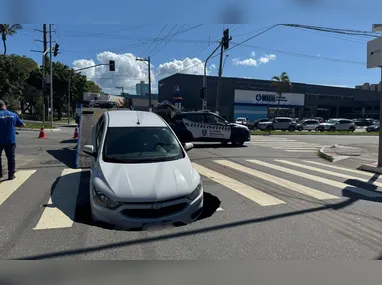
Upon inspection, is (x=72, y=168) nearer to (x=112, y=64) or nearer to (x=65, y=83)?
(x=112, y=64)

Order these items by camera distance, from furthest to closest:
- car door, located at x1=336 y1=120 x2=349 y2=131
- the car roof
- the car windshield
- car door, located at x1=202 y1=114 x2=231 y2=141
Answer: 1. car door, located at x1=336 y1=120 x2=349 y2=131
2. car door, located at x1=202 y1=114 x2=231 y2=141
3. the car roof
4. the car windshield

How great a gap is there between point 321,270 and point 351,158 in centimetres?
1084

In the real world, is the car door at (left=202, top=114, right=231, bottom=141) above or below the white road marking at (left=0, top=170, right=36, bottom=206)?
above

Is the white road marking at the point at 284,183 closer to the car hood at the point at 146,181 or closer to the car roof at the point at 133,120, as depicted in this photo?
the car hood at the point at 146,181

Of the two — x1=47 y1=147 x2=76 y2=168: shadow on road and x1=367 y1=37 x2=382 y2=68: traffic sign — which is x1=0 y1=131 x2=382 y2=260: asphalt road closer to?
x1=47 y1=147 x2=76 y2=168: shadow on road

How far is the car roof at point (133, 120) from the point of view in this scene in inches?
243

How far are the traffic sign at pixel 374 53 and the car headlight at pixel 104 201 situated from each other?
31.3 ft

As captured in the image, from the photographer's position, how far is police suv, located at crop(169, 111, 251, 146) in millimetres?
16734

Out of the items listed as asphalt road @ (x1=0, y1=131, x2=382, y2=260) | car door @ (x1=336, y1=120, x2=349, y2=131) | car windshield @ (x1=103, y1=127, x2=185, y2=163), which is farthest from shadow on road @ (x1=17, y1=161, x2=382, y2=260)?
car door @ (x1=336, y1=120, x2=349, y2=131)

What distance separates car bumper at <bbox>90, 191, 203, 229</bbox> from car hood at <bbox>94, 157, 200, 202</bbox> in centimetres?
14

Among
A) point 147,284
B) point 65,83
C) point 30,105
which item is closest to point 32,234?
point 147,284

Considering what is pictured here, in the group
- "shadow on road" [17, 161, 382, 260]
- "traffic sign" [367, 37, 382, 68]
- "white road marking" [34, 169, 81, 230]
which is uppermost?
"traffic sign" [367, 37, 382, 68]

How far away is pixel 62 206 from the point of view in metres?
5.88

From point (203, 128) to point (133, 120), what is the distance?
34.6ft
